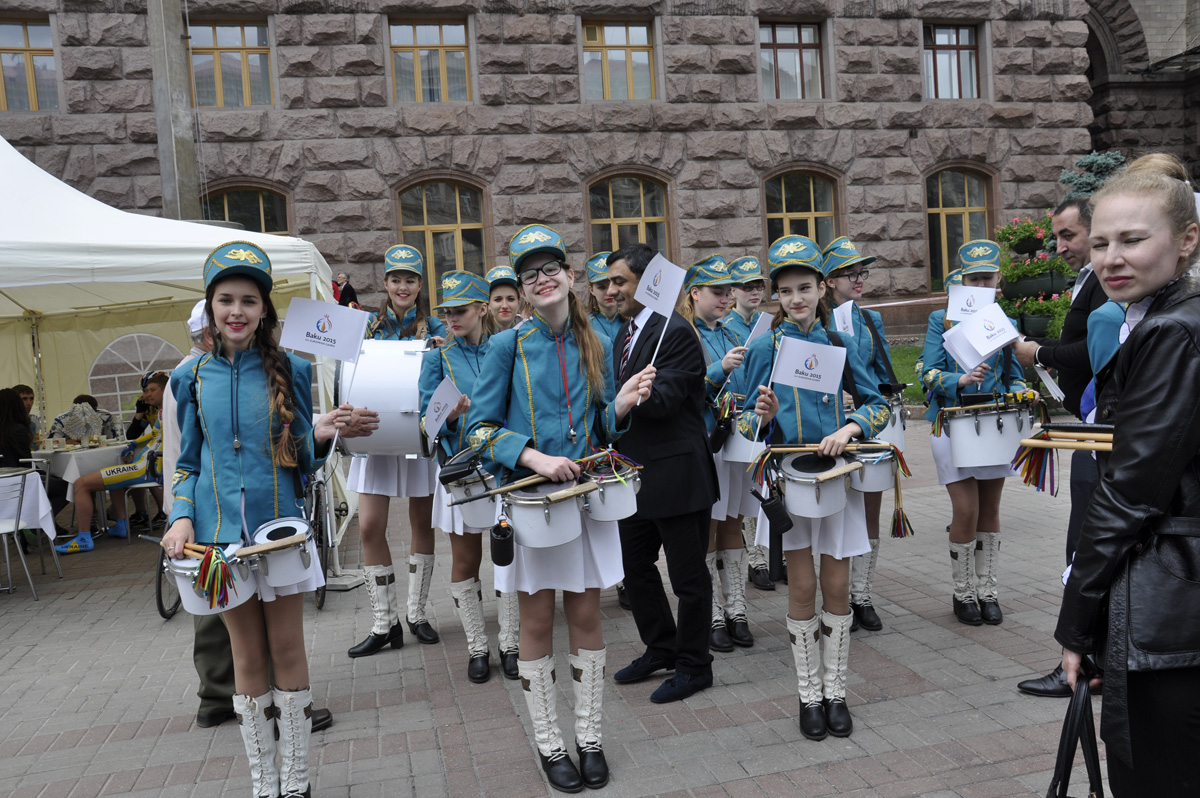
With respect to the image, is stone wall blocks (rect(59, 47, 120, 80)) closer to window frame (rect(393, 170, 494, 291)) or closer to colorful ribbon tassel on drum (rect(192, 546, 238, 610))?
window frame (rect(393, 170, 494, 291))

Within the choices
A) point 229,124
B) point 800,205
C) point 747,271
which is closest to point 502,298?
point 747,271

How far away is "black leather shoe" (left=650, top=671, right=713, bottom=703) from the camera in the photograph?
174 inches

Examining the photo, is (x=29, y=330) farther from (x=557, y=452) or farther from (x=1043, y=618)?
(x=1043, y=618)

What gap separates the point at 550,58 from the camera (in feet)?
48.6

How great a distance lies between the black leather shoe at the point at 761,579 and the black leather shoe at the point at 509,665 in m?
2.16

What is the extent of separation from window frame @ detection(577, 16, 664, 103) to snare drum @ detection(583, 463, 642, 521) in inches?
498

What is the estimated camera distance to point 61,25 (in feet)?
43.8

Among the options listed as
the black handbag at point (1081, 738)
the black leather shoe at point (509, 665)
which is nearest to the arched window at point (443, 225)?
the black leather shoe at point (509, 665)

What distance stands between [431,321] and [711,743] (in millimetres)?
3338

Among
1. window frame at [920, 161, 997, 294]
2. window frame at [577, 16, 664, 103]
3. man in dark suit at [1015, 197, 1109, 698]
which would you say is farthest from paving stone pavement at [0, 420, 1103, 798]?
window frame at [920, 161, 997, 294]

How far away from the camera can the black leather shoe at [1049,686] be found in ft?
13.9

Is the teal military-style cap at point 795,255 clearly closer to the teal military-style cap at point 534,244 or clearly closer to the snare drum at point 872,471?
the snare drum at point 872,471

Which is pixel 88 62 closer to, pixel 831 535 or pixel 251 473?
pixel 251 473

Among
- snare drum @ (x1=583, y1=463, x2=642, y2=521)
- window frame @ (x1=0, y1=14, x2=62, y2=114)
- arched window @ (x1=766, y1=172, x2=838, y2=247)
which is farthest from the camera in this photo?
arched window @ (x1=766, y1=172, x2=838, y2=247)
